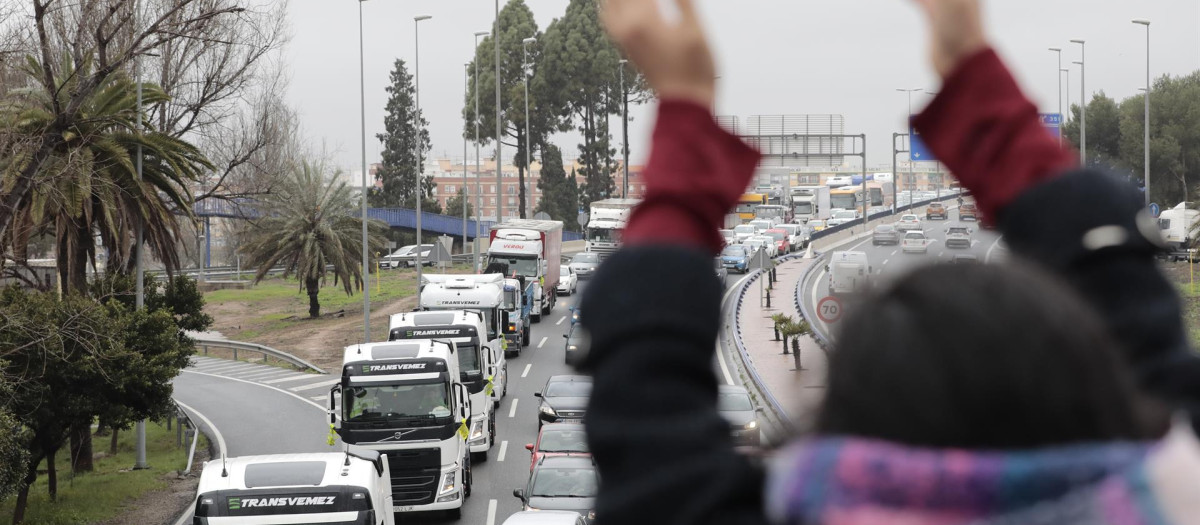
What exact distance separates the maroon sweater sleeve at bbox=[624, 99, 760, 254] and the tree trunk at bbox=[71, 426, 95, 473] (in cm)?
2829

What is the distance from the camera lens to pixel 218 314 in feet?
204

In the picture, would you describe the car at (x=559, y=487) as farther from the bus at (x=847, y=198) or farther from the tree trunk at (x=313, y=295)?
the bus at (x=847, y=198)

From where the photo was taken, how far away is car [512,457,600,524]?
19109 mm

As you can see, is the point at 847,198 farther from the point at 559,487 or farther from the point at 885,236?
the point at 559,487

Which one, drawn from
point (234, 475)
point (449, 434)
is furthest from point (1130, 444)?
point (449, 434)

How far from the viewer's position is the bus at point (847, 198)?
9388cm

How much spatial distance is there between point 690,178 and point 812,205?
326 feet

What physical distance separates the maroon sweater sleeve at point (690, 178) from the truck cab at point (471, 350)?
2506 centimetres

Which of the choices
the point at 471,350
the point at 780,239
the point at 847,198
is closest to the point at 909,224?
the point at 780,239

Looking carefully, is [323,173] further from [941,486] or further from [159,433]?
[941,486]

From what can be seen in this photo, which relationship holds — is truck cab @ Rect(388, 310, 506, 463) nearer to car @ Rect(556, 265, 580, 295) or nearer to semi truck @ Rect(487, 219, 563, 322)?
semi truck @ Rect(487, 219, 563, 322)

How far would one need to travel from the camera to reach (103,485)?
2533cm

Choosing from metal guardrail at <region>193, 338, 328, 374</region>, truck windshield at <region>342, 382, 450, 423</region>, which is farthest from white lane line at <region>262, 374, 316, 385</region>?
truck windshield at <region>342, 382, 450, 423</region>

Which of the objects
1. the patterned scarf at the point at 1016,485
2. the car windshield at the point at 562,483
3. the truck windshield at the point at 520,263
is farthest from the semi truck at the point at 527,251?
the patterned scarf at the point at 1016,485
